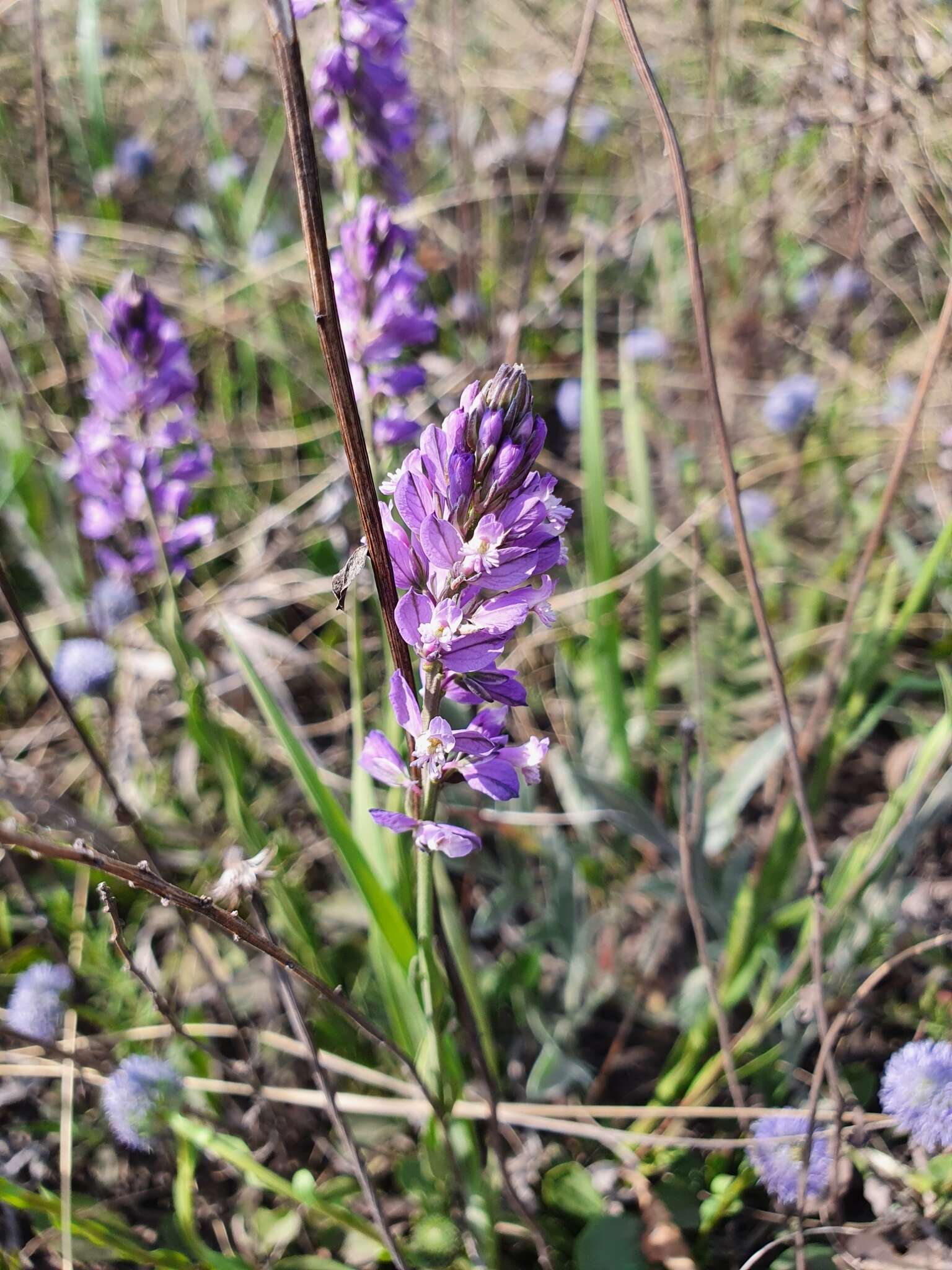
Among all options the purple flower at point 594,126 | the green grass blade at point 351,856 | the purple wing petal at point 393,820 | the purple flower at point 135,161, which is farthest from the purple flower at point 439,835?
the purple flower at point 594,126

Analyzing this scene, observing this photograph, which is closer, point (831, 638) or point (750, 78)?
point (831, 638)

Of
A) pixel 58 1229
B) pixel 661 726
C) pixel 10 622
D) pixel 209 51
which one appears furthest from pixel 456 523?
pixel 209 51

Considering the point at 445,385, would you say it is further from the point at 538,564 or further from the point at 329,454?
the point at 538,564

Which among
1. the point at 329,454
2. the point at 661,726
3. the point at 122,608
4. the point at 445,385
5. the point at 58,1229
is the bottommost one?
the point at 58,1229

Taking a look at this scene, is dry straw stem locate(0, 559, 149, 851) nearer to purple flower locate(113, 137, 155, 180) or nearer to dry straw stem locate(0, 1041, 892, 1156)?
dry straw stem locate(0, 1041, 892, 1156)

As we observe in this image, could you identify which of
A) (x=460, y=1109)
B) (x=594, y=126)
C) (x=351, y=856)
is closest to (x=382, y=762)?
(x=351, y=856)

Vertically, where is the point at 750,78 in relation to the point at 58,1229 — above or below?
above

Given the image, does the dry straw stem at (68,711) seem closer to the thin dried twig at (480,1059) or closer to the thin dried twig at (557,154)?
the thin dried twig at (480,1059)

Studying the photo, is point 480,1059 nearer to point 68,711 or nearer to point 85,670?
point 68,711
